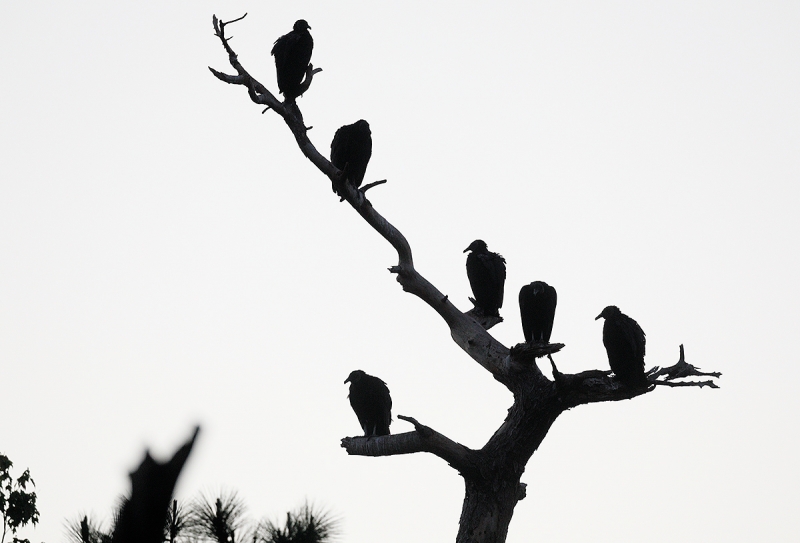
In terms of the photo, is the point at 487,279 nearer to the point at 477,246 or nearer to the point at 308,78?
the point at 477,246

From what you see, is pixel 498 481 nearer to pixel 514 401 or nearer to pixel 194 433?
pixel 514 401

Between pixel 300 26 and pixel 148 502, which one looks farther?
pixel 300 26

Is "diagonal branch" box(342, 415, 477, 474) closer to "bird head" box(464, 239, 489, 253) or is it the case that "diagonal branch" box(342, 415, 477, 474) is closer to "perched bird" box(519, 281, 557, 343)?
"perched bird" box(519, 281, 557, 343)

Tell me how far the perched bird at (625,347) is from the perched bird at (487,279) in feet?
4.41

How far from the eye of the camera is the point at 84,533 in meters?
2.88

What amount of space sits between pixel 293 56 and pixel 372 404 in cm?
355

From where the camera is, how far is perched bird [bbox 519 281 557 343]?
8.29 metres

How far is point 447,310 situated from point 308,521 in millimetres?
5414

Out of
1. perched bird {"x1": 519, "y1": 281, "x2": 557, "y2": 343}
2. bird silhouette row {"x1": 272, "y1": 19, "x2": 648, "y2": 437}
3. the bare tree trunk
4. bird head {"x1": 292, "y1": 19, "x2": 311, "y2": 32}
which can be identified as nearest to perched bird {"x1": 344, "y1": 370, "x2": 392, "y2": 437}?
bird silhouette row {"x1": 272, "y1": 19, "x2": 648, "y2": 437}

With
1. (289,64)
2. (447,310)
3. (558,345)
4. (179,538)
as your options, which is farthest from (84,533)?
(289,64)

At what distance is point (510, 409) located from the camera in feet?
24.7

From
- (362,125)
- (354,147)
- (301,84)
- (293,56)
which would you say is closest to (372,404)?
(354,147)

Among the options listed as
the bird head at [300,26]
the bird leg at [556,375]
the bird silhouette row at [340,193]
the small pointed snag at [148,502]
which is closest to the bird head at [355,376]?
the bird silhouette row at [340,193]

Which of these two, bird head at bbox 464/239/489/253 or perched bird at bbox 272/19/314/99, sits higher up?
perched bird at bbox 272/19/314/99
